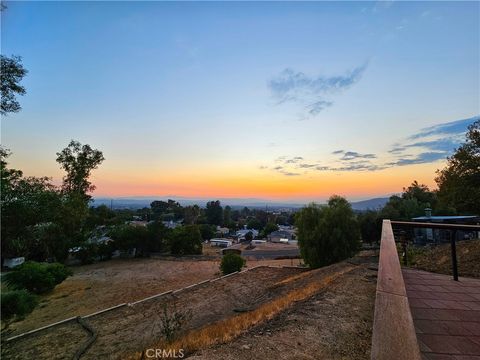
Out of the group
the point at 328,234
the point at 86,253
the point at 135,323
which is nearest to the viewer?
the point at 135,323

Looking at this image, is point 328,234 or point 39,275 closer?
point 328,234

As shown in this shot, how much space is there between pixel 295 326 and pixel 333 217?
16588mm

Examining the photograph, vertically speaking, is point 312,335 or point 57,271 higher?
point 312,335

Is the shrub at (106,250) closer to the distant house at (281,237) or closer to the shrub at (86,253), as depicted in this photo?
the shrub at (86,253)

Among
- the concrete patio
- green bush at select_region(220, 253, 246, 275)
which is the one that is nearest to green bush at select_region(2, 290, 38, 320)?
the concrete patio

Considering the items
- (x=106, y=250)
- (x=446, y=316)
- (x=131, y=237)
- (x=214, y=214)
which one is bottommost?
(x=106, y=250)

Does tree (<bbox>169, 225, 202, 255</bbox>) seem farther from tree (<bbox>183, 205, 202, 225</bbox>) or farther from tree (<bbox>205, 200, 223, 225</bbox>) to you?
tree (<bbox>205, 200, 223, 225</bbox>)

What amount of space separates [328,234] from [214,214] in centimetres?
8135

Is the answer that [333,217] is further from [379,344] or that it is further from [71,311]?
[379,344]

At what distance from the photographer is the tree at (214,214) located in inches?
3843

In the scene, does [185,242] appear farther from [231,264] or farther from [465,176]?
[465,176]

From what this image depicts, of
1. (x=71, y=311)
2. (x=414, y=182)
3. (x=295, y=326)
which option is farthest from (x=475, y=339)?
(x=414, y=182)

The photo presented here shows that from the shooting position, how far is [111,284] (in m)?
24.0

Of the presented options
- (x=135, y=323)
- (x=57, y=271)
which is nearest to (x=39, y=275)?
(x=57, y=271)
